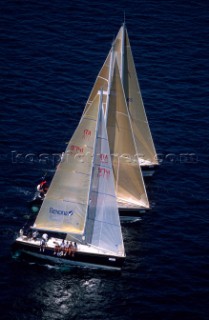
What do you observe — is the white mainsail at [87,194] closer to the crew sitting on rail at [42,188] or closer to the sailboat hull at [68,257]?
the sailboat hull at [68,257]

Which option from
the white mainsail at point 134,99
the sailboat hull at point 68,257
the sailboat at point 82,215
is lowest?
the sailboat hull at point 68,257

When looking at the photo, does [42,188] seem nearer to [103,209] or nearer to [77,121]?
[103,209]

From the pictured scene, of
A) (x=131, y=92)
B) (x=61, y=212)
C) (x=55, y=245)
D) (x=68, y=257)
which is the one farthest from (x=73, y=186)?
(x=131, y=92)

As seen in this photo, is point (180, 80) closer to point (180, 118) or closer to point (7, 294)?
point (180, 118)

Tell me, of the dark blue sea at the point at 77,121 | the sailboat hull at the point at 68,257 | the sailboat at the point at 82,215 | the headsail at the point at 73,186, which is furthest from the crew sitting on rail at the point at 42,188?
the sailboat hull at the point at 68,257

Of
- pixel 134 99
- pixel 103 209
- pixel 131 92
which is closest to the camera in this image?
pixel 103 209

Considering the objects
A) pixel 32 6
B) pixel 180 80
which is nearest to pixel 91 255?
pixel 180 80

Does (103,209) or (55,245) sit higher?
(103,209)
